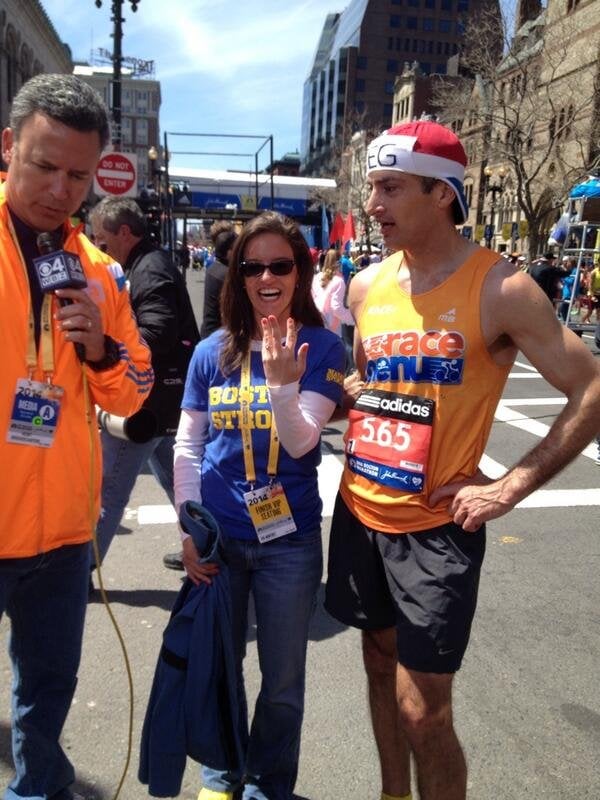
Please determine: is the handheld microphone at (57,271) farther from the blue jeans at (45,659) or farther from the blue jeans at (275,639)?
the blue jeans at (275,639)

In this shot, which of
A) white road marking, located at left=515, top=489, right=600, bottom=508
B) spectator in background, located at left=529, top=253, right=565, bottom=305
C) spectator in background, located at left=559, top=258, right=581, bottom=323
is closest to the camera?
white road marking, located at left=515, top=489, right=600, bottom=508

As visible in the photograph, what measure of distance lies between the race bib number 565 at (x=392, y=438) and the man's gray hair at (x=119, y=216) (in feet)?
7.49

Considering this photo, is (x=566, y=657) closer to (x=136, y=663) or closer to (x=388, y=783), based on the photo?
(x=388, y=783)

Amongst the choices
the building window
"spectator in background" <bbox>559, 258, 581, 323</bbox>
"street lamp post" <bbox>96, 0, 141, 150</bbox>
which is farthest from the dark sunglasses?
the building window

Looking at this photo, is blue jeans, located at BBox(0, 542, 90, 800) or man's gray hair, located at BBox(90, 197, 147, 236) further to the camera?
man's gray hair, located at BBox(90, 197, 147, 236)

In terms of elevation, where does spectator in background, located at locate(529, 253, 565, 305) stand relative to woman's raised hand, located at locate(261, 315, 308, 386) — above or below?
above

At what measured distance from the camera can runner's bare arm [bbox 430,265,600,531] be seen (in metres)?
1.94

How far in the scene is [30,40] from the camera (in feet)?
127

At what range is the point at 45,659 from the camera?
2135 millimetres

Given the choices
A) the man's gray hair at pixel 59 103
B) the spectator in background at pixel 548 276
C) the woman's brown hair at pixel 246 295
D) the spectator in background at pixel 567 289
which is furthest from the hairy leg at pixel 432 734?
the spectator in background at pixel 567 289

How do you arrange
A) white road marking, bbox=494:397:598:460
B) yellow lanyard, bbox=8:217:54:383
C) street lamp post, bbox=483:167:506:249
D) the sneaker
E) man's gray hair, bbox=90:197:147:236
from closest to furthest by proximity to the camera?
yellow lanyard, bbox=8:217:54:383 → man's gray hair, bbox=90:197:147:236 → the sneaker → white road marking, bbox=494:397:598:460 → street lamp post, bbox=483:167:506:249

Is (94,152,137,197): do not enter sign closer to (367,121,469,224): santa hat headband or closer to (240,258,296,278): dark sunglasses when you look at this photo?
(240,258,296,278): dark sunglasses

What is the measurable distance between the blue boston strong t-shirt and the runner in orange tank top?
0.13 m

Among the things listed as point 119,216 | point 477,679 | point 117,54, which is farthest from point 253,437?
point 117,54
